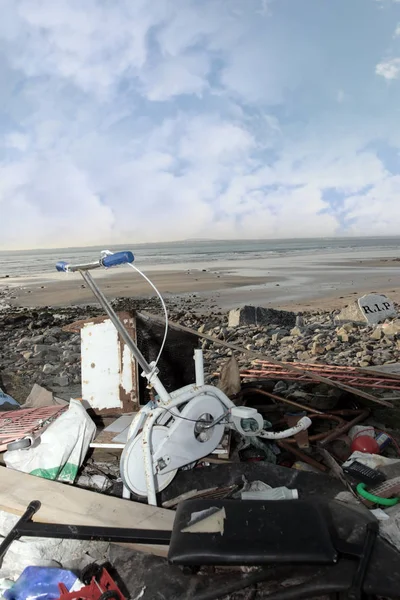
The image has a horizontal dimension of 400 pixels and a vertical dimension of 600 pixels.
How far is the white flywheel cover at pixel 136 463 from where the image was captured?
2611 millimetres

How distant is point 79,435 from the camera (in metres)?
3.15

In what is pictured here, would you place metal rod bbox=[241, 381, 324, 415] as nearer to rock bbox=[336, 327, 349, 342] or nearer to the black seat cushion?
the black seat cushion

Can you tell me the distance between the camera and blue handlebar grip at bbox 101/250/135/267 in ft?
8.14

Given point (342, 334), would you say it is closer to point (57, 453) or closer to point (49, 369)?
point (49, 369)

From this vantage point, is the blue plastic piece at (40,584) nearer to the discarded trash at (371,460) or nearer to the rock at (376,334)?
the discarded trash at (371,460)

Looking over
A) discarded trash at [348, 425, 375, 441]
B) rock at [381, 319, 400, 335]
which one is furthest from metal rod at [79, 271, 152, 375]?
rock at [381, 319, 400, 335]

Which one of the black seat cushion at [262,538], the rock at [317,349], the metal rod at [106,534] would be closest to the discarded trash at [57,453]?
the metal rod at [106,534]

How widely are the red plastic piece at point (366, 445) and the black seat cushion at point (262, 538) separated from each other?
1.98 metres

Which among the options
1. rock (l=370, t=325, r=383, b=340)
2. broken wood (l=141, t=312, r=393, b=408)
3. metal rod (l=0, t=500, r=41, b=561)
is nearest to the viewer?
metal rod (l=0, t=500, r=41, b=561)

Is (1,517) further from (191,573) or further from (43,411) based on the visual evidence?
(191,573)

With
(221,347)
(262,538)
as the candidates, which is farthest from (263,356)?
(221,347)

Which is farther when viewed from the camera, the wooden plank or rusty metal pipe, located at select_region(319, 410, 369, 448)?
rusty metal pipe, located at select_region(319, 410, 369, 448)

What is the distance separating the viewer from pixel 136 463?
8.69ft

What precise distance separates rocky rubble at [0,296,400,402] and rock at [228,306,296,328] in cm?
18
